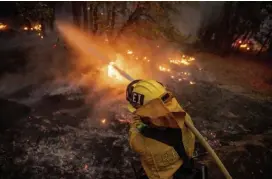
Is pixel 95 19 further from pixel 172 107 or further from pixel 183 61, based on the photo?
pixel 172 107

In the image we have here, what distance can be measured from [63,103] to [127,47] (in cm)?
502

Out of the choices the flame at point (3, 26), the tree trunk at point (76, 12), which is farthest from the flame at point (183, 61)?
the flame at point (3, 26)

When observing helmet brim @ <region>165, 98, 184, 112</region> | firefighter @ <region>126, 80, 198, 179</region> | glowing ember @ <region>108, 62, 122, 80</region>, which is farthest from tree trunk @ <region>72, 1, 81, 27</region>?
helmet brim @ <region>165, 98, 184, 112</region>

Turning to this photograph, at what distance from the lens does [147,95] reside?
291 centimetres

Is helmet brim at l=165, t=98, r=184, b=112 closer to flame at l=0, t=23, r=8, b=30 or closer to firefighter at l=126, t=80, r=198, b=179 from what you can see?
firefighter at l=126, t=80, r=198, b=179

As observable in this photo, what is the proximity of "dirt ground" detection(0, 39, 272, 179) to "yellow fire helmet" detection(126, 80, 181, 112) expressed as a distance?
3.02m

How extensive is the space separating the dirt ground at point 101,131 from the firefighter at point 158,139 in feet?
8.39

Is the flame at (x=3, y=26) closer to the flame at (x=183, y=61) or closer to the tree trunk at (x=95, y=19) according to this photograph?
the tree trunk at (x=95, y=19)

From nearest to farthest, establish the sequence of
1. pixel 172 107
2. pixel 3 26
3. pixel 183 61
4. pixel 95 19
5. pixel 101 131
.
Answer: pixel 172 107, pixel 101 131, pixel 95 19, pixel 3 26, pixel 183 61

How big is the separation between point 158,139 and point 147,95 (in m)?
0.54

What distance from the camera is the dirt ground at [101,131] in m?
5.68

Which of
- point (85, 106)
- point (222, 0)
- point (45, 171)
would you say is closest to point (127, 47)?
point (85, 106)

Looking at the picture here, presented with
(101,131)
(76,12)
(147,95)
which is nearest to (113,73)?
(76,12)

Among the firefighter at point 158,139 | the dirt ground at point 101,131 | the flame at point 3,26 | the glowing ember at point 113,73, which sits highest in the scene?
the firefighter at point 158,139
